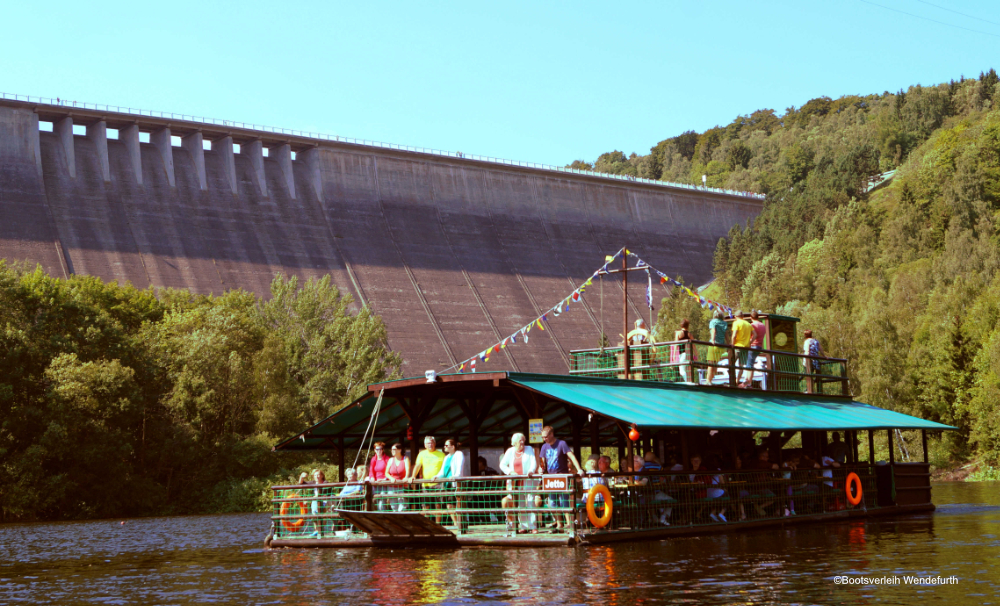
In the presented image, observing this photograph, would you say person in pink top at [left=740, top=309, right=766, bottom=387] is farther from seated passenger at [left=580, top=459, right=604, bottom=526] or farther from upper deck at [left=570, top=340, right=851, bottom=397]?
seated passenger at [left=580, top=459, right=604, bottom=526]

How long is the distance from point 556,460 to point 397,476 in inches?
134

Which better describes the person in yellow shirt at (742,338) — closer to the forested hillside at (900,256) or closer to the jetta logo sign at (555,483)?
the jetta logo sign at (555,483)

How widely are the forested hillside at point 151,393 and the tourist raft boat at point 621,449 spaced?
19.4 meters

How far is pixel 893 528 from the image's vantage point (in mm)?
21578

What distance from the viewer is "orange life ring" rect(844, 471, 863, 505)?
24031mm

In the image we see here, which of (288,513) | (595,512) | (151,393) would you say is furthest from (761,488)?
(151,393)

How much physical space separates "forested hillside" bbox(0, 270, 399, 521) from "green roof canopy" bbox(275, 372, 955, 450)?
18671 mm

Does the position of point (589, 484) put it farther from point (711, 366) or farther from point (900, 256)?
point (900, 256)

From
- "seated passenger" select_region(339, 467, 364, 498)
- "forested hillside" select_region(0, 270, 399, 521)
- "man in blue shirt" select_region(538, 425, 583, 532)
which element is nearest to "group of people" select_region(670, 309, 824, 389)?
"man in blue shirt" select_region(538, 425, 583, 532)

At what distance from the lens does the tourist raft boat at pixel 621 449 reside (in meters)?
18.5

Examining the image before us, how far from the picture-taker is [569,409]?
2095 cm

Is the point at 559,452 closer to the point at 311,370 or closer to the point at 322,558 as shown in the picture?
the point at 322,558

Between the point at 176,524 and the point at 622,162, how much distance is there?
15534 centimetres

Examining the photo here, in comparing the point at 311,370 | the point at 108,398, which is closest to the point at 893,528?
the point at 108,398
